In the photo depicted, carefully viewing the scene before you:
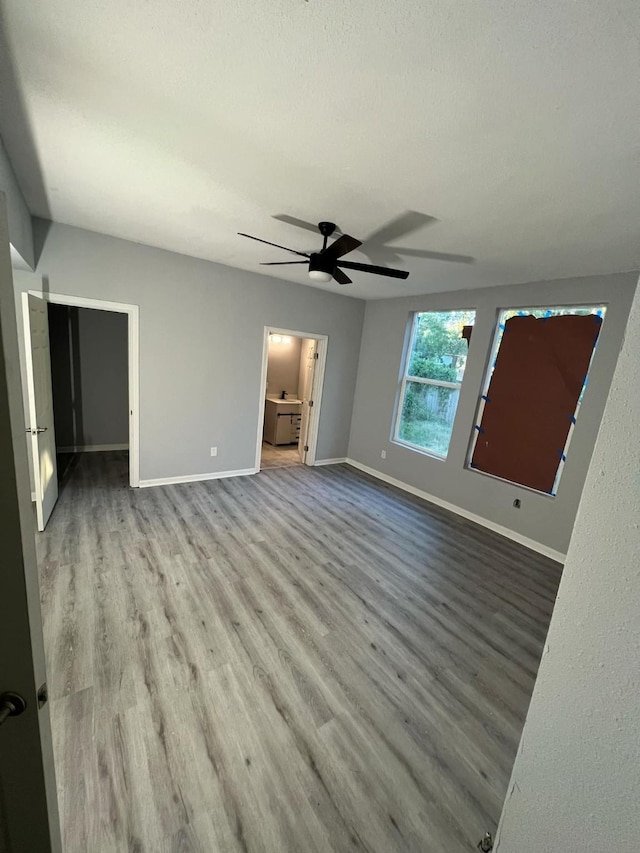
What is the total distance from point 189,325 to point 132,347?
661 mm

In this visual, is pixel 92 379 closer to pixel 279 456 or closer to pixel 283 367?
pixel 279 456

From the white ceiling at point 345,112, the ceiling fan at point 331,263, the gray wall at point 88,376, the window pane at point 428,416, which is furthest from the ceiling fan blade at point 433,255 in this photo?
the gray wall at point 88,376

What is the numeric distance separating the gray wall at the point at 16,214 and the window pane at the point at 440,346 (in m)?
4.10

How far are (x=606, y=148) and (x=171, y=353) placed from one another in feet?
12.6

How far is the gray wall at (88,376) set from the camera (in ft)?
15.2

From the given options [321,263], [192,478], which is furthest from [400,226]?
[192,478]

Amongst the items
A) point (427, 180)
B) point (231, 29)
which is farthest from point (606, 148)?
point (231, 29)

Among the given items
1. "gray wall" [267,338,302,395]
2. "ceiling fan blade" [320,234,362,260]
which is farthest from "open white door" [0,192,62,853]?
"gray wall" [267,338,302,395]

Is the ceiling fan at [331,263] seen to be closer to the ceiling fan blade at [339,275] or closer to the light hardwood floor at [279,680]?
the ceiling fan blade at [339,275]

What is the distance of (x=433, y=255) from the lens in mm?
2920

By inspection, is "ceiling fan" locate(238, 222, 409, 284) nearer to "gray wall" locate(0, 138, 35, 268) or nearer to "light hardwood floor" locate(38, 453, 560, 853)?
"gray wall" locate(0, 138, 35, 268)

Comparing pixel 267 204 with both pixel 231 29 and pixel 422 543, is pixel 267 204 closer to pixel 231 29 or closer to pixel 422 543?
pixel 231 29

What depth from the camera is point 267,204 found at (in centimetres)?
228

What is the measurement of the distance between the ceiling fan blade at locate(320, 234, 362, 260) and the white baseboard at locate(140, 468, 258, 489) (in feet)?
10.2
